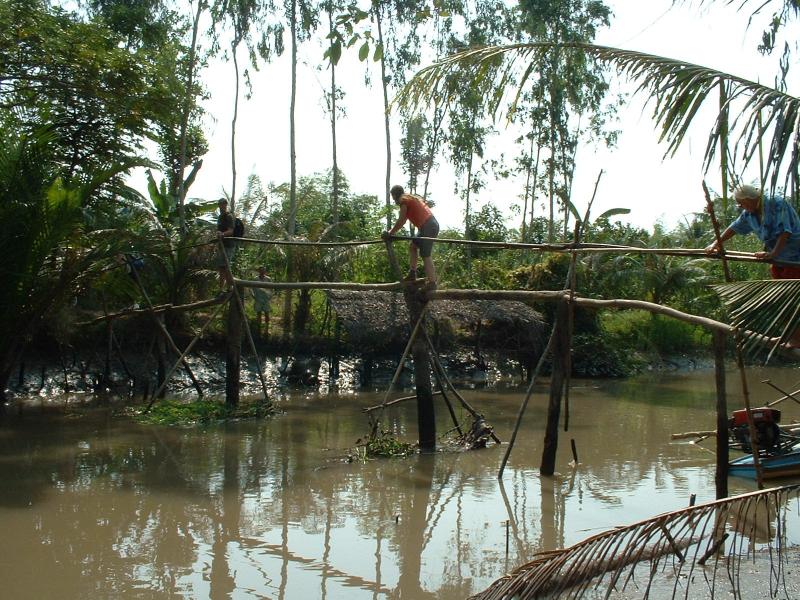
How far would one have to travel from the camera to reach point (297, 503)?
23.4 ft

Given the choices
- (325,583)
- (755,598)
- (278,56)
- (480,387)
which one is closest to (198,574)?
(325,583)

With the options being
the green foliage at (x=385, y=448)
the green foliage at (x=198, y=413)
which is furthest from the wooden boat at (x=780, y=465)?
the green foliage at (x=198, y=413)

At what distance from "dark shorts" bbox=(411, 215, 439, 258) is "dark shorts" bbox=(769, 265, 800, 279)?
3677mm

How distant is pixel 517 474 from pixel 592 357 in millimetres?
9244

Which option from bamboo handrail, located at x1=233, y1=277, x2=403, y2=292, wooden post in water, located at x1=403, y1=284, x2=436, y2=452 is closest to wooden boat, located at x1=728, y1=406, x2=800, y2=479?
wooden post in water, located at x1=403, y1=284, x2=436, y2=452

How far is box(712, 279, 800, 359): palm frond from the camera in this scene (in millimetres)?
3547

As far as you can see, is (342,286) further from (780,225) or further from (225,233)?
(780,225)

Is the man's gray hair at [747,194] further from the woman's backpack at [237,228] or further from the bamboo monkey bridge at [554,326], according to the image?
the woman's backpack at [237,228]

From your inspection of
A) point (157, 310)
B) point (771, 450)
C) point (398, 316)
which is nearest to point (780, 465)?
point (771, 450)

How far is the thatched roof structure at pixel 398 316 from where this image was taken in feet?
43.5

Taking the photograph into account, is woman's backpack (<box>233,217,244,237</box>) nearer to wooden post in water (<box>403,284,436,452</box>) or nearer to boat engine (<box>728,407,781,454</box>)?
wooden post in water (<box>403,284,436,452</box>)

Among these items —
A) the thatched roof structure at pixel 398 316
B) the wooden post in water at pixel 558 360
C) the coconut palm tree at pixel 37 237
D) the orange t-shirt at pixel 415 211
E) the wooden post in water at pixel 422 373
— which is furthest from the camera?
the thatched roof structure at pixel 398 316

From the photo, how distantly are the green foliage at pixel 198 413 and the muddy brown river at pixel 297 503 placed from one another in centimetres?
28

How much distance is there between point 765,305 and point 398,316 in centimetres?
1017
